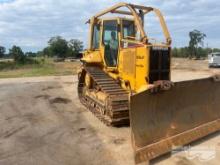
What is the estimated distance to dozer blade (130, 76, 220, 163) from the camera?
514 cm

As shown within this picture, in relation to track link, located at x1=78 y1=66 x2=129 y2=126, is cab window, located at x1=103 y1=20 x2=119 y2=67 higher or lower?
higher

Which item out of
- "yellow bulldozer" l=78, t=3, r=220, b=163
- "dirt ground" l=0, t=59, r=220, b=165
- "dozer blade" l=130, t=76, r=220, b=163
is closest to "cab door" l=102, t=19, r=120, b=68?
"yellow bulldozer" l=78, t=3, r=220, b=163

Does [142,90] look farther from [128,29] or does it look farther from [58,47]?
[58,47]

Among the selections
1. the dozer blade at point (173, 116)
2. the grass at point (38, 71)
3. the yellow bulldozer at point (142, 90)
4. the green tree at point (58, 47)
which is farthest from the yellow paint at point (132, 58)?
the green tree at point (58, 47)

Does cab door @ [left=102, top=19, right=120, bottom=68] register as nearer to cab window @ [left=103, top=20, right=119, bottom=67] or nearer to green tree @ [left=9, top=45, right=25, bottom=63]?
cab window @ [left=103, top=20, right=119, bottom=67]

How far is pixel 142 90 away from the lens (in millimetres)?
5363

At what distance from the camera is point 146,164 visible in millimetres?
4910

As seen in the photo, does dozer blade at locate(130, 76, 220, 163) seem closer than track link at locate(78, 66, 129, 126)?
Yes

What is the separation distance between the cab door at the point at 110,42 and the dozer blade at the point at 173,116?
241 centimetres

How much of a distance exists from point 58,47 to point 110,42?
57313mm

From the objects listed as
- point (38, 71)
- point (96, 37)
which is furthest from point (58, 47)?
point (96, 37)

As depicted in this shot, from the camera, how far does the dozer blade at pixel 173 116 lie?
5.14m

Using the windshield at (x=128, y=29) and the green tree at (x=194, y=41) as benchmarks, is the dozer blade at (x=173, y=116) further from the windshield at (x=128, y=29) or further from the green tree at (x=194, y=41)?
the green tree at (x=194, y=41)

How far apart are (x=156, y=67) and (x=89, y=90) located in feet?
9.84
